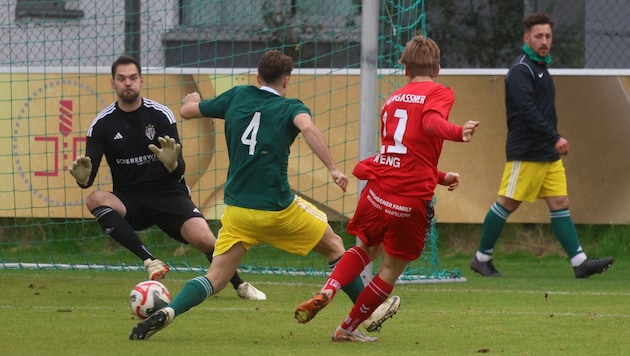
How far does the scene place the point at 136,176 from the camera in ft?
29.6

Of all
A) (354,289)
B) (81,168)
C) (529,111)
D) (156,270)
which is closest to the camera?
(354,289)

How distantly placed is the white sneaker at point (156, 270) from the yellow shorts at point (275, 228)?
1461mm

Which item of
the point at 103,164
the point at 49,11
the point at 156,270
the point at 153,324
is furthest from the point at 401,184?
the point at 49,11

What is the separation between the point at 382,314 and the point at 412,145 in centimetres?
92

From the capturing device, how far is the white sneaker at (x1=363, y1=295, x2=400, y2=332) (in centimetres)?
665

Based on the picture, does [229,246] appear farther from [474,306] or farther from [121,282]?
[121,282]

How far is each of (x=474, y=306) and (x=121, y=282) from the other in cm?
317

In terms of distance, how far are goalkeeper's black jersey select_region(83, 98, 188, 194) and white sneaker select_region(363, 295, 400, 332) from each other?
2.57 metres

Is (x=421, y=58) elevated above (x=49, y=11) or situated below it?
above

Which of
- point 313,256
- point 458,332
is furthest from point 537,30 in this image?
point 458,332

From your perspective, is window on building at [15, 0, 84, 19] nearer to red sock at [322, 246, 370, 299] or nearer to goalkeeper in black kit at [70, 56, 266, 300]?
goalkeeper in black kit at [70, 56, 266, 300]

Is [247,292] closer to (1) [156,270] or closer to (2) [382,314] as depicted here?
(1) [156,270]

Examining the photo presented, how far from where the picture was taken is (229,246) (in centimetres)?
674

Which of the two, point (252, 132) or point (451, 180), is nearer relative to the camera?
point (451, 180)
